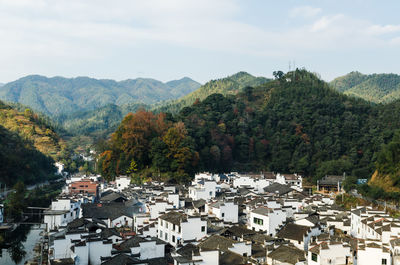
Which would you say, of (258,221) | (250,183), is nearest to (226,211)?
(258,221)

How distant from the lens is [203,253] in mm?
14664

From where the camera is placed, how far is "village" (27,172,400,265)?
619 inches

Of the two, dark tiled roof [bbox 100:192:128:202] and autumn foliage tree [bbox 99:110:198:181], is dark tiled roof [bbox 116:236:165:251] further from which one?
autumn foliage tree [bbox 99:110:198:181]

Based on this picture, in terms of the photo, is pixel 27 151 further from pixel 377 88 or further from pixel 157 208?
pixel 377 88

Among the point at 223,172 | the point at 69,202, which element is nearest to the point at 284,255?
the point at 69,202

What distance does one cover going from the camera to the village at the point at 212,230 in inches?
619

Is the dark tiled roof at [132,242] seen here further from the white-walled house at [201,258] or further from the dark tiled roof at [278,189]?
the dark tiled roof at [278,189]

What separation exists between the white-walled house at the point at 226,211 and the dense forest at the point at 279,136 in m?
15.5

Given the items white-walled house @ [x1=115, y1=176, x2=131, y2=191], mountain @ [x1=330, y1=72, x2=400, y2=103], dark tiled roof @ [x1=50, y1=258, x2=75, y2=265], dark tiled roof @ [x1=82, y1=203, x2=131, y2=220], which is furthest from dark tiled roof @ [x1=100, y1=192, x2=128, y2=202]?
mountain @ [x1=330, y1=72, x2=400, y2=103]

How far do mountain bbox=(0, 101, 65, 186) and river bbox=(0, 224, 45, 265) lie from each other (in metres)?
12.1

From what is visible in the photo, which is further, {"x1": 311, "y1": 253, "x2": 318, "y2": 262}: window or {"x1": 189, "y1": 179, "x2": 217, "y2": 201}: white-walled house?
{"x1": 189, "y1": 179, "x2": 217, "y2": 201}: white-walled house

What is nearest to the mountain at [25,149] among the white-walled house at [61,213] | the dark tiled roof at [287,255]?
the white-walled house at [61,213]

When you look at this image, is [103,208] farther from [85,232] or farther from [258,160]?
[258,160]

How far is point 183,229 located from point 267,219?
445cm
